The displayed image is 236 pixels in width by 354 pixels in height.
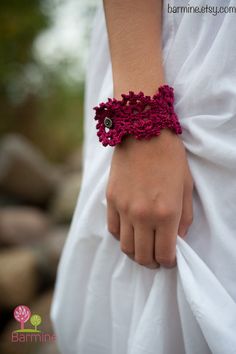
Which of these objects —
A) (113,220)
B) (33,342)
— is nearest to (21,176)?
(33,342)

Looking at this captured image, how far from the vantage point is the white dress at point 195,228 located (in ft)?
3.31

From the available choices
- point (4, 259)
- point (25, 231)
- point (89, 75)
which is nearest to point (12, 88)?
point (25, 231)

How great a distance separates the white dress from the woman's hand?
1.7 inches

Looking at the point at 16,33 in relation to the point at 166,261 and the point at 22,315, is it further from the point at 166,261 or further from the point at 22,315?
the point at 166,261

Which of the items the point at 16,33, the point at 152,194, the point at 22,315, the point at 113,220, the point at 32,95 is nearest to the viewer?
the point at 152,194

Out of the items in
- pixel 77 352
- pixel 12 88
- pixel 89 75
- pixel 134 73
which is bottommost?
pixel 77 352

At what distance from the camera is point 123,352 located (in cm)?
121

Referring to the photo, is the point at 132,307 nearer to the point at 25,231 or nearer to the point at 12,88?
the point at 25,231

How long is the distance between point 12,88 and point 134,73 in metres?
6.49

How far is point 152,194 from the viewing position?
0.98 m

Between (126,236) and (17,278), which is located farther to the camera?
(17,278)

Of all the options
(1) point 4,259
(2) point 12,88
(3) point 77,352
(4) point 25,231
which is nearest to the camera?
(3) point 77,352

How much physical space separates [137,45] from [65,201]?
12.6 feet

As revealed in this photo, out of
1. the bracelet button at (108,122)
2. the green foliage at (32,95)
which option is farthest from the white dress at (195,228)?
the green foliage at (32,95)
